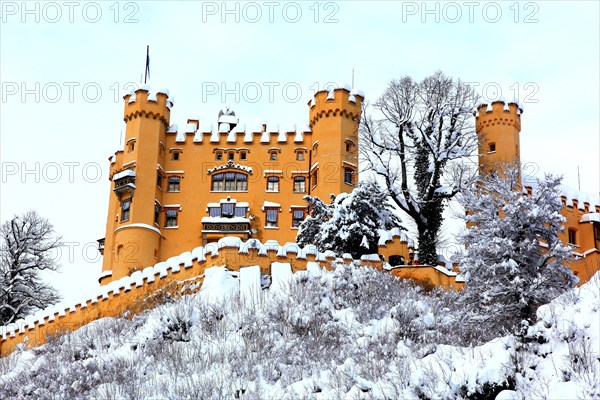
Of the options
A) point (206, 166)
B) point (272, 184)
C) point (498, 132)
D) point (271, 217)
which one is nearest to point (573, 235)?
point (498, 132)

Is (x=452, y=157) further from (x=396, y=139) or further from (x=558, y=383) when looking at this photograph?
(x=558, y=383)

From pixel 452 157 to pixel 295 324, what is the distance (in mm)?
18085

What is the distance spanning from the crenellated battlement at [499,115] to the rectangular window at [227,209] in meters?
13.8

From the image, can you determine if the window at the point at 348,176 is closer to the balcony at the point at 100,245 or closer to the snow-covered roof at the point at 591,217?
the snow-covered roof at the point at 591,217

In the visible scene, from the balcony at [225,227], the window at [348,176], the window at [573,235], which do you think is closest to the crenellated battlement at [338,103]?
the window at [348,176]

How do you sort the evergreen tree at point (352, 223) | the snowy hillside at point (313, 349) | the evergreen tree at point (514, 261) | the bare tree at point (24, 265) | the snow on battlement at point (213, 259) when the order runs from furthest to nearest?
the bare tree at point (24, 265) < the evergreen tree at point (352, 223) < the snow on battlement at point (213, 259) < the evergreen tree at point (514, 261) < the snowy hillside at point (313, 349)

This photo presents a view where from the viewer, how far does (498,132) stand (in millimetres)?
49844

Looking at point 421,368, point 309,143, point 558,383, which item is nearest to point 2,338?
point 309,143

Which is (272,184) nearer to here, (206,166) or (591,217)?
(206,166)

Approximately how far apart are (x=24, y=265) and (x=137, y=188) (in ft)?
23.4

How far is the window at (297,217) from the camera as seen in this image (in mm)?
50344

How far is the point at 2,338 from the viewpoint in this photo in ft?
134

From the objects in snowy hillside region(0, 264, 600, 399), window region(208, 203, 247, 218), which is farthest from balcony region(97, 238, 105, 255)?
snowy hillside region(0, 264, 600, 399)

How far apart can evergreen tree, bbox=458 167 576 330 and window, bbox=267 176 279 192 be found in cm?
2364
